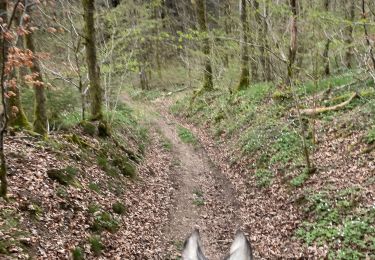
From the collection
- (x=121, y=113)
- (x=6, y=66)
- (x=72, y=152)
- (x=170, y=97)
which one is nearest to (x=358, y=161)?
(x=72, y=152)

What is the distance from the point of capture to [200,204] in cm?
1238

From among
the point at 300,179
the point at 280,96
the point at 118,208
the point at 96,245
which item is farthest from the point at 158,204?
the point at 280,96

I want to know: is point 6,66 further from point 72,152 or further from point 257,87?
point 257,87

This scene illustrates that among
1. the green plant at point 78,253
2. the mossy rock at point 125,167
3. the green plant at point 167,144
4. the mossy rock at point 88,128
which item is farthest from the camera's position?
the green plant at point 167,144

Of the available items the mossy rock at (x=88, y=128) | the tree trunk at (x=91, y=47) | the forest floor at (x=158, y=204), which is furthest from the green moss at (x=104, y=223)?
the tree trunk at (x=91, y=47)

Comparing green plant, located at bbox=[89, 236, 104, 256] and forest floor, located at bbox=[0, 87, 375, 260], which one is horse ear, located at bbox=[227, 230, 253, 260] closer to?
forest floor, located at bbox=[0, 87, 375, 260]

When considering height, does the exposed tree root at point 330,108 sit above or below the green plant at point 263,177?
above

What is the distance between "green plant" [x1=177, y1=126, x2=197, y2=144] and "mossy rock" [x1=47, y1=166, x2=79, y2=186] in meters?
10.4

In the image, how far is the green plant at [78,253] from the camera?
295 inches

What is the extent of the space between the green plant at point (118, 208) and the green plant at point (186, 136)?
975cm

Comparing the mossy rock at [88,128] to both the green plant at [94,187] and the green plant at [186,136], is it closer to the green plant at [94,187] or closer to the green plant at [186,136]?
the green plant at [94,187]

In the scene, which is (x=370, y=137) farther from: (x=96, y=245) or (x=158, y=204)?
(x=96, y=245)

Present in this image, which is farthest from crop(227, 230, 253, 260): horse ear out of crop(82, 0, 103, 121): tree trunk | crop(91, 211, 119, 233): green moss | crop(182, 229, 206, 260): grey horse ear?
crop(82, 0, 103, 121): tree trunk

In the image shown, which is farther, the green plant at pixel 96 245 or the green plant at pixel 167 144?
the green plant at pixel 167 144
